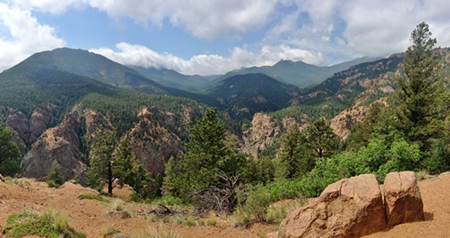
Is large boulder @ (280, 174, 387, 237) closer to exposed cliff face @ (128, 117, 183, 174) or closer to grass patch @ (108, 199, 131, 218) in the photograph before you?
grass patch @ (108, 199, 131, 218)

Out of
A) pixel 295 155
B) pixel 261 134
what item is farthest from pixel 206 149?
pixel 261 134

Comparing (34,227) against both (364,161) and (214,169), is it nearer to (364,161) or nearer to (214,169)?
(214,169)

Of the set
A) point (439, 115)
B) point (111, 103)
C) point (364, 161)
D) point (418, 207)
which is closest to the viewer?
point (418, 207)

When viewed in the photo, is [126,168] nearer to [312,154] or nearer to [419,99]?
[312,154]

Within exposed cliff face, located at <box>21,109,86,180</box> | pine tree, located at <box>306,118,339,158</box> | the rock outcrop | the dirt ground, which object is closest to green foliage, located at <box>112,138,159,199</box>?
the dirt ground

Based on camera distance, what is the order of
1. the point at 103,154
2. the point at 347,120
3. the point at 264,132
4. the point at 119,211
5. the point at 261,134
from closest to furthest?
the point at 119,211, the point at 103,154, the point at 347,120, the point at 264,132, the point at 261,134

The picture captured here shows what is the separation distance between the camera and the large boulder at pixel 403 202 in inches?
229

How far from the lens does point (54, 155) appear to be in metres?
88.7

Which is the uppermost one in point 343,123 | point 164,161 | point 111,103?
point 111,103

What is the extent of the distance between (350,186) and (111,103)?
156 m

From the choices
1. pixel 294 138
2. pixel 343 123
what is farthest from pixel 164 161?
pixel 343 123

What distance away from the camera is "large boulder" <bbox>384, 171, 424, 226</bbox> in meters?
5.81

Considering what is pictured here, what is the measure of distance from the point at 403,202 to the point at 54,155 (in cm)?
11170

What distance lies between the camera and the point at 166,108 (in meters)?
169
